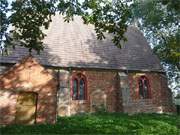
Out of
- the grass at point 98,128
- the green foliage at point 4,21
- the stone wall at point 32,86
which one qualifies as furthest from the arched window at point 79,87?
the green foliage at point 4,21

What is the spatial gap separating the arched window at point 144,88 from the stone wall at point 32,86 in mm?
10220

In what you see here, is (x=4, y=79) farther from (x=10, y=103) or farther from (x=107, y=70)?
(x=107, y=70)

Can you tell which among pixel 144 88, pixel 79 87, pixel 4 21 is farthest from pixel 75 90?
pixel 4 21

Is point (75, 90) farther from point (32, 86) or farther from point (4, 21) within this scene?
point (4, 21)

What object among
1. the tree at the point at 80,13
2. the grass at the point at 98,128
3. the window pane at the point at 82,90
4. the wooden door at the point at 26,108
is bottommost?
the grass at the point at 98,128

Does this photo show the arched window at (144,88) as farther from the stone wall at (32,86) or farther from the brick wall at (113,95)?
the stone wall at (32,86)

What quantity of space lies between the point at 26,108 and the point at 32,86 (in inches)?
62.9

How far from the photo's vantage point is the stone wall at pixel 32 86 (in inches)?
781

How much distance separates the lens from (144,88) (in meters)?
28.4

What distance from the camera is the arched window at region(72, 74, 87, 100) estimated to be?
1009 inches

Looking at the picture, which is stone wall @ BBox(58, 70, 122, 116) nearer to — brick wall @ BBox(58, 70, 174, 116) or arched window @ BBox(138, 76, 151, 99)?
brick wall @ BBox(58, 70, 174, 116)

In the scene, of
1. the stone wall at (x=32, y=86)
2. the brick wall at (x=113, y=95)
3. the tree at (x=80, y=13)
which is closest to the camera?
the tree at (x=80, y=13)

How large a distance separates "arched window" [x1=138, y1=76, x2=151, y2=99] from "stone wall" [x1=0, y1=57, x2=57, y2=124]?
33.5 feet

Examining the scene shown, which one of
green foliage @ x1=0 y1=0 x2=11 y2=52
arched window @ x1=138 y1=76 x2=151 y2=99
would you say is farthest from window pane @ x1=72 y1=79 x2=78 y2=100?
green foliage @ x1=0 y1=0 x2=11 y2=52
